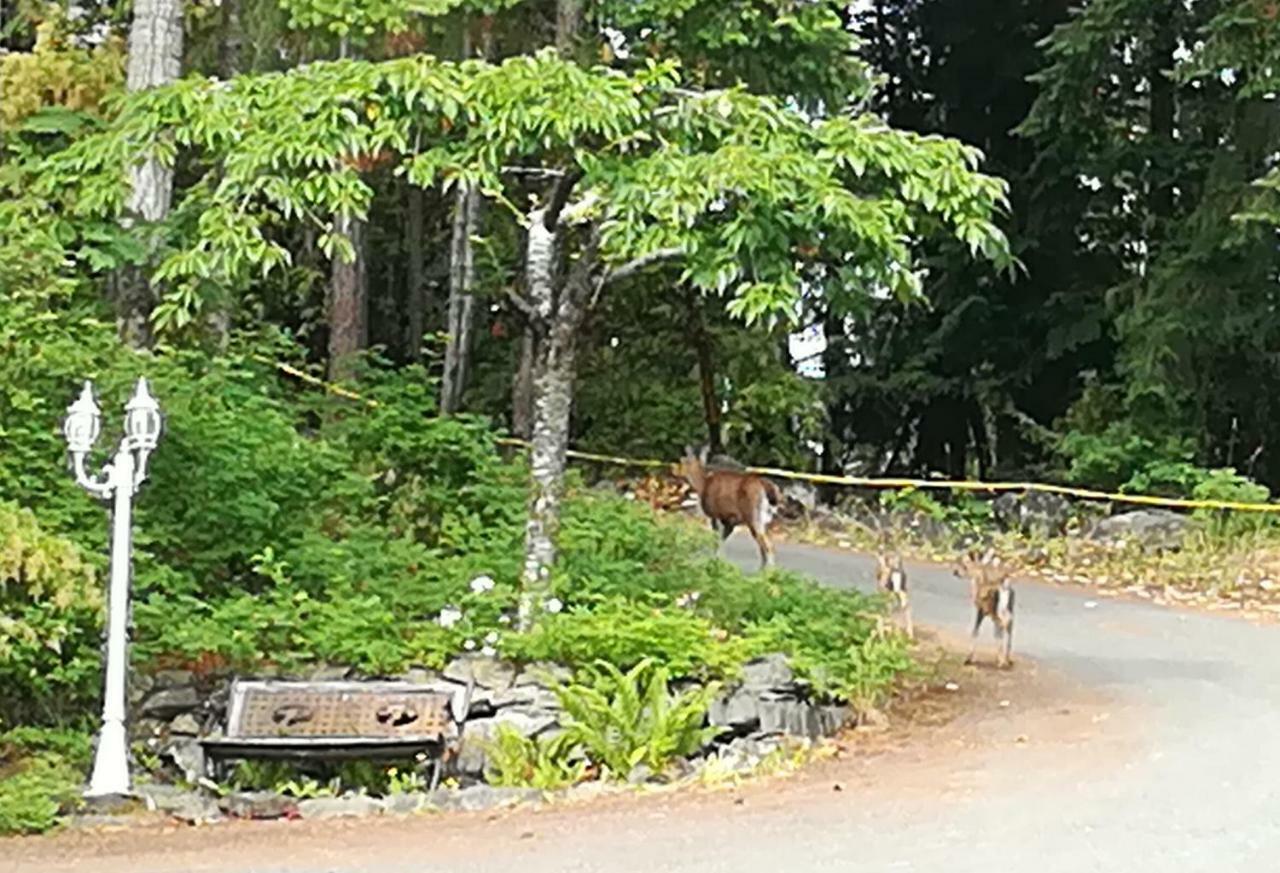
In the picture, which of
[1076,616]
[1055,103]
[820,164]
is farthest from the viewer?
[1055,103]

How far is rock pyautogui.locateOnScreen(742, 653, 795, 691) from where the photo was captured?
8.88 metres

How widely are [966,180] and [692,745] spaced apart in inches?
128

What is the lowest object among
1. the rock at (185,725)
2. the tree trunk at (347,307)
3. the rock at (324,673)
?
the rock at (185,725)

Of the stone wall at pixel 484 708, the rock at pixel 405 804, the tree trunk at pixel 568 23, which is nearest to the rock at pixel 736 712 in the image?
the stone wall at pixel 484 708

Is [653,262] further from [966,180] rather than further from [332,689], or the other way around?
[332,689]

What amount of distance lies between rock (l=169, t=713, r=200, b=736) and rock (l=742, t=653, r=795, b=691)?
2.82m

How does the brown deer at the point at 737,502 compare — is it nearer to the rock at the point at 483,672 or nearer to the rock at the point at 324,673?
the rock at the point at 483,672

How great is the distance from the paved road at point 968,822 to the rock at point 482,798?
0.38 metres

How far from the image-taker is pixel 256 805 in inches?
316

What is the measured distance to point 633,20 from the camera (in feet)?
44.0

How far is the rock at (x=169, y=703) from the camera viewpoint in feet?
29.0

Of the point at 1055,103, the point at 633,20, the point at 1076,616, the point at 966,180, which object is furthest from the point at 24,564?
the point at 1055,103

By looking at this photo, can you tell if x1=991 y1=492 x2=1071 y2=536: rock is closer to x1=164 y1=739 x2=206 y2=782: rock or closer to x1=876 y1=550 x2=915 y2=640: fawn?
x1=876 y1=550 x2=915 y2=640: fawn

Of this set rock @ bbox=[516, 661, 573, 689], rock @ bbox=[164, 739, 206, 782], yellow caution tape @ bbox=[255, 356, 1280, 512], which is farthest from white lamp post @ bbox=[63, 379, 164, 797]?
yellow caution tape @ bbox=[255, 356, 1280, 512]
